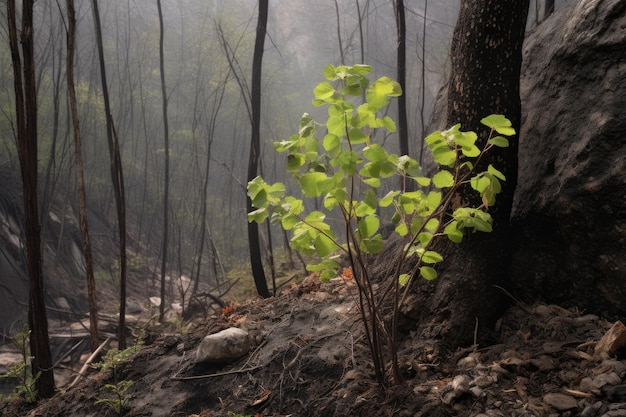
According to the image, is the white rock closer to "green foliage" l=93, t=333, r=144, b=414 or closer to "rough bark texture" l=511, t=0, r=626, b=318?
"green foliage" l=93, t=333, r=144, b=414

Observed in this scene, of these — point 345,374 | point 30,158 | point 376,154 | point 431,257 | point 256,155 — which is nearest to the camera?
point 376,154

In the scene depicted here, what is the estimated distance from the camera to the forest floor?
1.48 m

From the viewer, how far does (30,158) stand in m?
2.80

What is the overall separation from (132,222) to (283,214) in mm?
15668

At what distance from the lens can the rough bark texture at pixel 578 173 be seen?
1.76 m

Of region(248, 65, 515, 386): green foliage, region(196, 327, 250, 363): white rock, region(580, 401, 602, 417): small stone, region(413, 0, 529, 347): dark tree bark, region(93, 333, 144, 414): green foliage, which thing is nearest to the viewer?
region(580, 401, 602, 417): small stone

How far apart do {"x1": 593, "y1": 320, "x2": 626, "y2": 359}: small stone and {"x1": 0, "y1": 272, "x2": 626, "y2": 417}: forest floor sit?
27 mm

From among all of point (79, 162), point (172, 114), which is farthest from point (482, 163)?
point (172, 114)

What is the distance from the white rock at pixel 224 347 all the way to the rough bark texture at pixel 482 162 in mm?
1224

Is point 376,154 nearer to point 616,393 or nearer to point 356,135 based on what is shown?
point 356,135

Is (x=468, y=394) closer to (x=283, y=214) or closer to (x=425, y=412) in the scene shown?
(x=425, y=412)

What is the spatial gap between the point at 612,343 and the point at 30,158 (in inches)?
137

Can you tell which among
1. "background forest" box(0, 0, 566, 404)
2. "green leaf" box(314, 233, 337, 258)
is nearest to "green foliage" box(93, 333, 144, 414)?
"green leaf" box(314, 233, 337, 258)

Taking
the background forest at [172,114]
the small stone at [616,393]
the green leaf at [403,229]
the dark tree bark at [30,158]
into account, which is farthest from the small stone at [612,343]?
the dark tree bark at [30,158]
